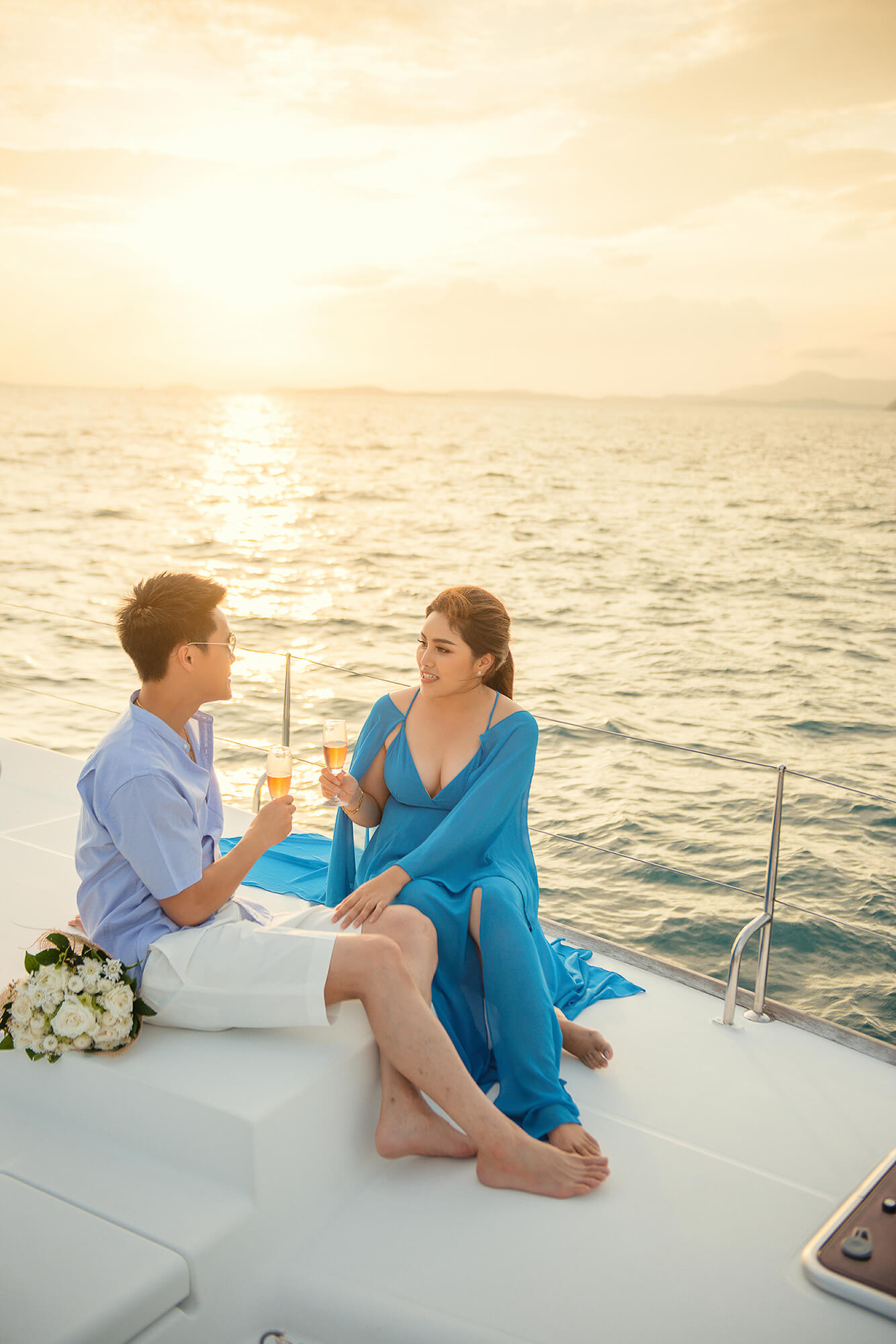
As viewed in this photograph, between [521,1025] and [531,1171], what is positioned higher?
[521,1025]

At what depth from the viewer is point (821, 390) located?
78.8 ft

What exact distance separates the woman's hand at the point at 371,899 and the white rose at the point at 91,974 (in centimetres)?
56

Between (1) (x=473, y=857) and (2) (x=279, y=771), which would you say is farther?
(1) (x=473, y=857)

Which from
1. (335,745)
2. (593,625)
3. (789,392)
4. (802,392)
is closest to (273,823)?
(335,745)

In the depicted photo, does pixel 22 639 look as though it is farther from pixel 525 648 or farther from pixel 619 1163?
pixel 619 1163

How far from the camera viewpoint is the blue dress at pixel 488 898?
235cm

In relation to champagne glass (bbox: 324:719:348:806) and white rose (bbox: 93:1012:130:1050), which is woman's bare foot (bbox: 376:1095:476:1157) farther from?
champagne glass (bbox: 324:719:348:806)

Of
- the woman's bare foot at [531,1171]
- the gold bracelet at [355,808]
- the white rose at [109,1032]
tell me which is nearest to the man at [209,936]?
the woman's bare foot at [531,1171]

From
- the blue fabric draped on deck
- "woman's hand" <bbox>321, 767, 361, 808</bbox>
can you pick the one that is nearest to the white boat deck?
the blue fabric draped on deck

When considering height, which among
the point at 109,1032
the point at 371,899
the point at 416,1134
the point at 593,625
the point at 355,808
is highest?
the point at 355,808

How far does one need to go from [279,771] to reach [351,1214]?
918mm

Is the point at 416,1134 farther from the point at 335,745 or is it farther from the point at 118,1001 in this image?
the point at 335,745

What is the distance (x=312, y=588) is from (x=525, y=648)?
15.3 ft

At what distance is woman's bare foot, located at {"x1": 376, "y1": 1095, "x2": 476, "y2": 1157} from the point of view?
85.5 inches
